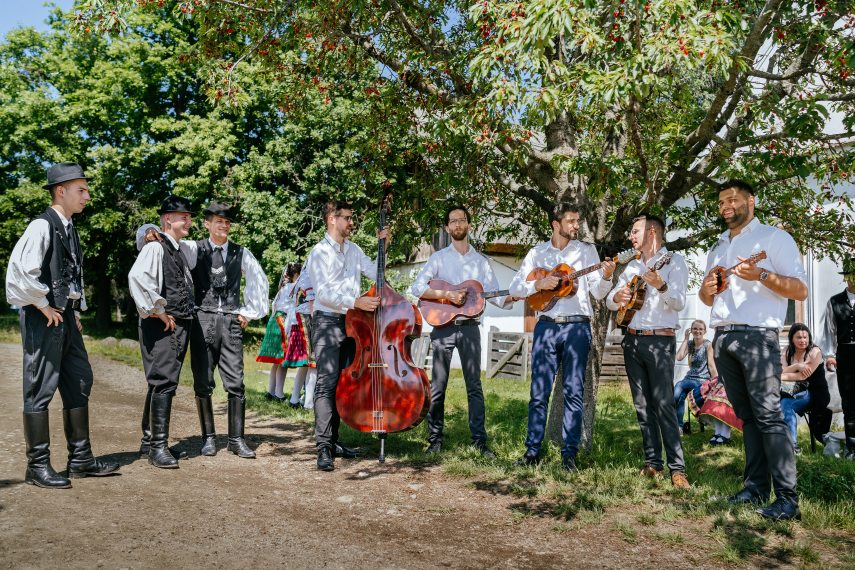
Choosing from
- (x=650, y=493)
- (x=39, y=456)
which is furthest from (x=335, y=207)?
(x=650, y=493)

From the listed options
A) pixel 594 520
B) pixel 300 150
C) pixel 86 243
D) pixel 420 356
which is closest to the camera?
pixel 594 520

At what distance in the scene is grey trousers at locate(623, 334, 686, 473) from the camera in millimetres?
5402

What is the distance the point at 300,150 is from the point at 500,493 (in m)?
18.3

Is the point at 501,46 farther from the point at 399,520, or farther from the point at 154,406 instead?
the point at 154,406

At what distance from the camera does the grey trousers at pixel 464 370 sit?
20.8 ft

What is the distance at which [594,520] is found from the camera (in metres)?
4.39

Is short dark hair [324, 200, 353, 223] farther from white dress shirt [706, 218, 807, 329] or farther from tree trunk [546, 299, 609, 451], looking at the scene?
white dress shirt [706, 218, 807, 329]

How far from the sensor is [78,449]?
5.12 metres

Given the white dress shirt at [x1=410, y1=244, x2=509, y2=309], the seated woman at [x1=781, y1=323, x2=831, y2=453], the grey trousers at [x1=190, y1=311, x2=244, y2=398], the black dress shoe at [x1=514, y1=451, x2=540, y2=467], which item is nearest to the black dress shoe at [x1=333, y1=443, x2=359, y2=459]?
the grey trousers at [x1=190, y1=311, x2=244, y2=398]

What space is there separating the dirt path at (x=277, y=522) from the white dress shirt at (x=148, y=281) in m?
1.21

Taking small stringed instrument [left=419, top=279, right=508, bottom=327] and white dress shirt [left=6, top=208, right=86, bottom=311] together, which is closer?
white dress shirt [left=6, top=208, right=86, bottom=311]

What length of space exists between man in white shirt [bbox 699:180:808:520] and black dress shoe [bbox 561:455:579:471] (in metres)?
1.23

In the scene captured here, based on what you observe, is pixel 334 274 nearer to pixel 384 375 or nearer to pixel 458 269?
pixel 384 375

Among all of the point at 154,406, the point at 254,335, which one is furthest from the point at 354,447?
the point at 254,335
